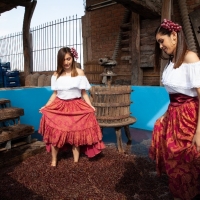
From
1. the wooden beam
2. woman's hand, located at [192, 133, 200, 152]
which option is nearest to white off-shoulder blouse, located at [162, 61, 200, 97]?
woman's hand, located at [192, 133, 200, 152]

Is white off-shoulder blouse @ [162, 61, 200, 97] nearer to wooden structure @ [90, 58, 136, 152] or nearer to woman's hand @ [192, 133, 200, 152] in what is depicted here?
woman's hand @ [192, 133, 200, 152]

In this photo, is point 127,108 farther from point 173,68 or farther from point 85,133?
point 173,68

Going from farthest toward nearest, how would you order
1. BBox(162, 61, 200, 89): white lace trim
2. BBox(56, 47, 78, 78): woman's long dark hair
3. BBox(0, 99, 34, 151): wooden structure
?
BBox(0, 99, 34, 151): wooden structure < BBox(56, 47, 78, 78): woman's long dark hair < BBox(162, 61, 200, 89): white lace trim

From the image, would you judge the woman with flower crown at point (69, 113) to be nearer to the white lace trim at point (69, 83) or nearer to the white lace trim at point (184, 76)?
the white lace trim at point (69, 83)

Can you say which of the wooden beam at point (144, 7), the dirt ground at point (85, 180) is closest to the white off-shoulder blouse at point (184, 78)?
the dirt ground at point (85, 180)

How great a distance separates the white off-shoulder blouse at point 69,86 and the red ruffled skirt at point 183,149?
1463mm

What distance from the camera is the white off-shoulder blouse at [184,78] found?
1.81m

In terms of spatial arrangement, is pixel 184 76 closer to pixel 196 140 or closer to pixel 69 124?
pixel 196 140

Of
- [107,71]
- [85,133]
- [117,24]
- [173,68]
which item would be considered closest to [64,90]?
[85,133]

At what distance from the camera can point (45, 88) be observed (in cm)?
581

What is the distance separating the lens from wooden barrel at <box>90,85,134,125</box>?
3727mm

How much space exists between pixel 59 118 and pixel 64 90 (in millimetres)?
395

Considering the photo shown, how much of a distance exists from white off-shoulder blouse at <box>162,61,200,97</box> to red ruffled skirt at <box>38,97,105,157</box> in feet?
4.90

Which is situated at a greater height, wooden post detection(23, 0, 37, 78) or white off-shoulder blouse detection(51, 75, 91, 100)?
wooden post detection(23, 0, 37, 78)
